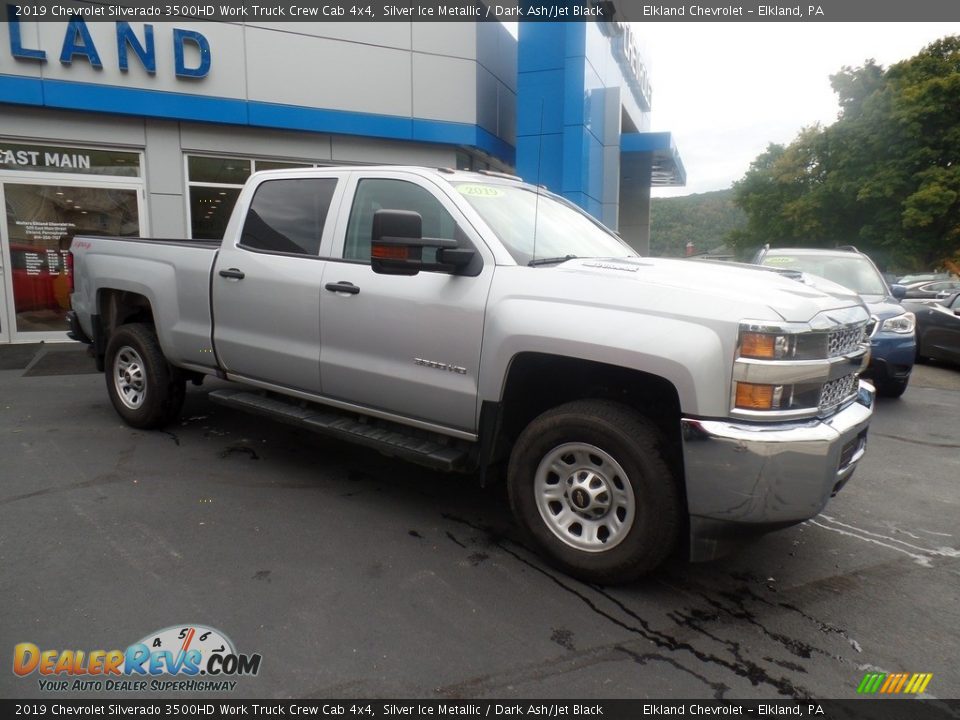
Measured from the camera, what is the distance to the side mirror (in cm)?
338

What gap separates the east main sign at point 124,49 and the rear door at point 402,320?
8230 millimetres

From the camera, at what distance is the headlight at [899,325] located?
721cm

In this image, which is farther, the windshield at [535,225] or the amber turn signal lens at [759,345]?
the windshield at [535,225]

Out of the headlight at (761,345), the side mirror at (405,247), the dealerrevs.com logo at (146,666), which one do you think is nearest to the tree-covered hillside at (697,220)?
the side mirror at (405,247)

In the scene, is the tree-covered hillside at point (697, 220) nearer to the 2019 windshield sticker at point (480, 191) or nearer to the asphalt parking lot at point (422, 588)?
the 2019 windshield sticker at point (480, 191)

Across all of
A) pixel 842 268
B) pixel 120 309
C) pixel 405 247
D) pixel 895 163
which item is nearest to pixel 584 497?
pixel 405 247

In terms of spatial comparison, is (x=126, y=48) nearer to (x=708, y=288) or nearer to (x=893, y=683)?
(x=708, y=288)

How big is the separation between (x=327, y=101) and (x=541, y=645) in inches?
438

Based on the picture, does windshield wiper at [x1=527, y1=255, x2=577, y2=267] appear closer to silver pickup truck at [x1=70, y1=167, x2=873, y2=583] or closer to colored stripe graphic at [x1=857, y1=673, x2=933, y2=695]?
silver pickup truck at [x1=70, y1=167, x2=873, y2=583]

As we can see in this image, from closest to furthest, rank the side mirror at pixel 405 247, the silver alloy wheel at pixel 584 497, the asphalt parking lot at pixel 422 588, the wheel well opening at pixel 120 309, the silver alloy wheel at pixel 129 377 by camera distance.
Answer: the asphalt parking lot at pixel 422 588, the silver alloy wheel at pixel 584 497, the side mirror at pixel 405 247, the silver alloy wheel at pixel 129 377, the wheel well opening at pixel 120 309

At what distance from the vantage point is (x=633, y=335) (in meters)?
3.03

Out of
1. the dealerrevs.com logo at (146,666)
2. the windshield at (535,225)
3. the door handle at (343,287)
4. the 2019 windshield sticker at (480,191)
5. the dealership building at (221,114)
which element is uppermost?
the dealership building at (221,114)

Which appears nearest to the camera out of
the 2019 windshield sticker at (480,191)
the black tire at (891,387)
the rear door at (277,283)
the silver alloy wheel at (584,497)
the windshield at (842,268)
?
the silver alloy wheel at (584,497)

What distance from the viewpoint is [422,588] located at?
3.23 meters
